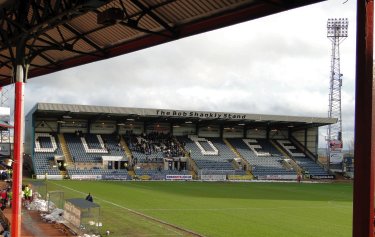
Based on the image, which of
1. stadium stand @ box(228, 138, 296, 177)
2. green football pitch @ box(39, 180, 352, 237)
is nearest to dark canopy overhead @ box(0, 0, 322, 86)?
green football pitch @ box(39, 180, 352, 237)

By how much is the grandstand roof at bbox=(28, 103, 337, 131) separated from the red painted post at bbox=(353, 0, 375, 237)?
157 feet

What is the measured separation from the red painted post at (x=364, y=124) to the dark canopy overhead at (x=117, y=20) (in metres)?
1.65

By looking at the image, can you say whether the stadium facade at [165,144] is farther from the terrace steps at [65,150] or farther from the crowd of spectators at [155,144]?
the terrace steps at [65,150]

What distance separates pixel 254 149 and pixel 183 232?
47345mm

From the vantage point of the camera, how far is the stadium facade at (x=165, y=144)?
5319cm

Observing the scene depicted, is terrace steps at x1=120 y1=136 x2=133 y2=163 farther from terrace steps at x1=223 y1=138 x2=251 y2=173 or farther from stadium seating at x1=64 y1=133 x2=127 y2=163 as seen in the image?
terrace steps at x1=223 y1=138 x2=251 y2=173

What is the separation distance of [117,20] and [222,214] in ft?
57.6

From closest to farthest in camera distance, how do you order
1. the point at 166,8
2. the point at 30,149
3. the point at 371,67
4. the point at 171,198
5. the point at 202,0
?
the point at 371,67 → the point at 202,0 → the point at 166,8 → the point at 171,198 → the point at 30,149

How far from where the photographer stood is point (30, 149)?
5425 centimetres

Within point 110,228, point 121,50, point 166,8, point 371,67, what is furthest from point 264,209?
point 371,67

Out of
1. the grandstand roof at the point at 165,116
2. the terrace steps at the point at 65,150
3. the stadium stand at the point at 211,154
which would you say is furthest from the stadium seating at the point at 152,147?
the terrace steps at the point at 65,150

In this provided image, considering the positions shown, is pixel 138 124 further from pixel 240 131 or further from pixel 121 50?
pixel 121 50

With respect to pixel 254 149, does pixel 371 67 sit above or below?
above

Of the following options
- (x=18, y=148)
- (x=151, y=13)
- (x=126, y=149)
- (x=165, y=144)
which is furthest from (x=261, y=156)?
(x=151, y=13)
